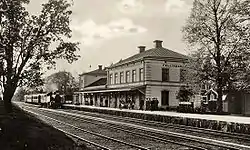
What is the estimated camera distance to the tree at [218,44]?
99.6 feet

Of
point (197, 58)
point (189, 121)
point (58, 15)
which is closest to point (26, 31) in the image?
point (58, 15)

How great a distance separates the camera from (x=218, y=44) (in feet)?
106

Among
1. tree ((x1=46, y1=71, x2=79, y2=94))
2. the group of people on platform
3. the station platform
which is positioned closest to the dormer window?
the group of people on platform

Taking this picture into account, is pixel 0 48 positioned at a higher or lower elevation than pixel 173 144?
higher

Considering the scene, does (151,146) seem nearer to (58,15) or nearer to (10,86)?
(10,86)

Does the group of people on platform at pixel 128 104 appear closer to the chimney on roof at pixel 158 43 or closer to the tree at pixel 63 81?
the chimney on roof at pixel 158 43

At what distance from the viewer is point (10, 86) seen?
2081cm

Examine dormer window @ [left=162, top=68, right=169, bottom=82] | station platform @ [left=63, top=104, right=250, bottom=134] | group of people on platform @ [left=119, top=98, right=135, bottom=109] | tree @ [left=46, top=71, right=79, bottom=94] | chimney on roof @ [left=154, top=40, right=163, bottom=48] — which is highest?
chimney on roof @ [left=154, top=40, right=163, bottom=48]

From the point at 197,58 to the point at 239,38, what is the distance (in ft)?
13.3

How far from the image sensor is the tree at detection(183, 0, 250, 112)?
99.6 feet

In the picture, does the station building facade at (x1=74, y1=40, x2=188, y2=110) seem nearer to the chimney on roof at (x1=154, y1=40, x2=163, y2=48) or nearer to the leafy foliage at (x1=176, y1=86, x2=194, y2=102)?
the chimney on roof at (x1=154, y1=40, x2=163, y2=48)

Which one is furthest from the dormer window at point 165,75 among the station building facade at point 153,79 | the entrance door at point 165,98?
the entrance door at point 165,98

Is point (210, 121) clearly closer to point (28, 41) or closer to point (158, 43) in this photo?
point (28, 41)

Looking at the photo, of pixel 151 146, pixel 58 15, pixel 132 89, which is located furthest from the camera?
pixel 132 89
